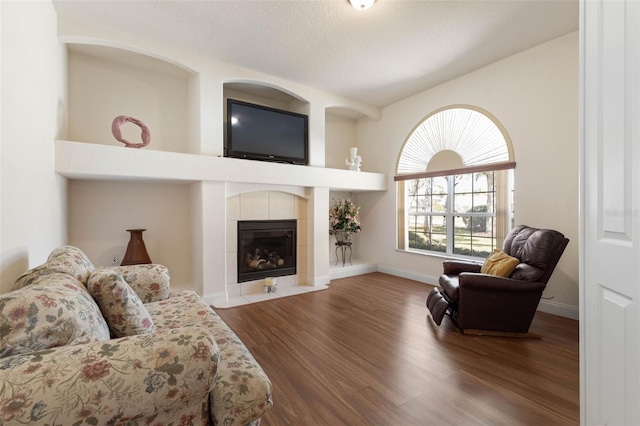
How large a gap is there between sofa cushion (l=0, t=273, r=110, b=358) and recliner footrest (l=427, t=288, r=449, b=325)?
2558 mm

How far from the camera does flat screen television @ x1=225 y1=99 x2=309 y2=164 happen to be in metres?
3.73

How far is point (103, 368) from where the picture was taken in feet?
2.78

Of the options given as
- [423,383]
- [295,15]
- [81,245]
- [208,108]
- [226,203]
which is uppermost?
[295,15]

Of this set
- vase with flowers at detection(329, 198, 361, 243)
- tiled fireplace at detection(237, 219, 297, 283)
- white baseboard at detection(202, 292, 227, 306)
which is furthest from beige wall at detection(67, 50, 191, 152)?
vase with flowers at detection(329, 198, 361, 243)

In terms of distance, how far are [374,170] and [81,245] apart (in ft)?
14.8

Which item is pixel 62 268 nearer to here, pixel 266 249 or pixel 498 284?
pixel 266 249

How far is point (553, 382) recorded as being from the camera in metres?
1.83

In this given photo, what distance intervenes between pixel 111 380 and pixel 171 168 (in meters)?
2.68

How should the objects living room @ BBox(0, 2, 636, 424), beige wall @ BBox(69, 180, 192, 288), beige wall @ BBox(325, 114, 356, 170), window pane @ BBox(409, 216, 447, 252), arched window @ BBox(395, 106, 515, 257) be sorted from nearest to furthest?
living room @ BBox(0, 2, 636, 424) < beige wall @ BBox(69, 180, 192, 288) < arched window @ BBox(395, 106, 515, 257) < window pane @ BBox(409, 216, 447, 252) < beige wall @ BBox(325, 114, 356, 170)

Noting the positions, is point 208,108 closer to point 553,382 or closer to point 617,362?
point 617,362

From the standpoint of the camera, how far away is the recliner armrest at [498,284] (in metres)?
2.42

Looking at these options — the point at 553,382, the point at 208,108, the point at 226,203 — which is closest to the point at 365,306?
the point at 553,382

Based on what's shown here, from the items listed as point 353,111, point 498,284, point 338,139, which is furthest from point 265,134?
point 498,284

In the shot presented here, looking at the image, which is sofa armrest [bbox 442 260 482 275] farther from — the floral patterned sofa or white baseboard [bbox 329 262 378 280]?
the floral patterned sofa
